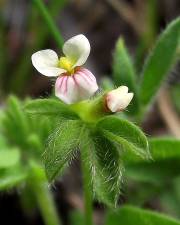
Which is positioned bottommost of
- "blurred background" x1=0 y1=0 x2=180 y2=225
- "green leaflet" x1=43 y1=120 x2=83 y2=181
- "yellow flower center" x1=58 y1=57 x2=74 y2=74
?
"blurred background" x1=0 y1=0 x2=180 y2=225

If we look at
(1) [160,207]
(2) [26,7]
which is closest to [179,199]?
(1) [160,207]

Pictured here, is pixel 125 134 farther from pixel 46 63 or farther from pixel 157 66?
pixel 157 66

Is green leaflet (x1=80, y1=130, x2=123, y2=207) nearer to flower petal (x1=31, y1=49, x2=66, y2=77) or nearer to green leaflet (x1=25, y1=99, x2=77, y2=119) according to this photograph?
green leaflet (x1=25, y1=99, x2=77, y2=119)

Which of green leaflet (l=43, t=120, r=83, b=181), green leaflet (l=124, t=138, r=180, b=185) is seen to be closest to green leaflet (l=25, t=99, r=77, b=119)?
green leaflet (l=43, t=120, r=83, b=181)

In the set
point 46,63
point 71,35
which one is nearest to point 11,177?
point 46,63

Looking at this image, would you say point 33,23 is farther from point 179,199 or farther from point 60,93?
point 60,93

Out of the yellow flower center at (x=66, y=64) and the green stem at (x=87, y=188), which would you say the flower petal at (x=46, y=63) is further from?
the green stem at (x=87, y=188)
